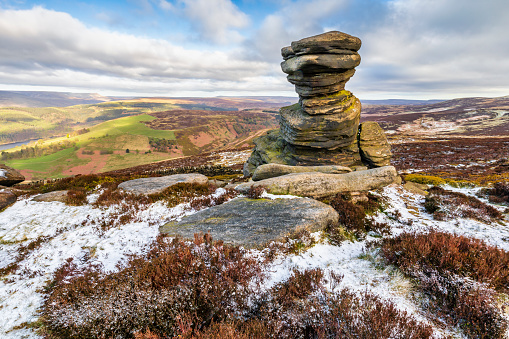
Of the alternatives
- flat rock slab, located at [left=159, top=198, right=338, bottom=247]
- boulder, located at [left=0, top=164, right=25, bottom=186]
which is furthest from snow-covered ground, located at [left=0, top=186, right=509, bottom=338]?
boulder, located at [left=0, top=164, right=25, bottom=186]

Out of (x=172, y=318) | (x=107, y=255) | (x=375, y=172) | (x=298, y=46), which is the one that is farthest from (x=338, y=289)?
(x=298, y=46)

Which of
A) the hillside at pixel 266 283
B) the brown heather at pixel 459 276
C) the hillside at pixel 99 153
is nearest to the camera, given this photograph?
the brown heather at pixel 459 276

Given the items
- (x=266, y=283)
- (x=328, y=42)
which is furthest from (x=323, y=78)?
(x=266, y=283)

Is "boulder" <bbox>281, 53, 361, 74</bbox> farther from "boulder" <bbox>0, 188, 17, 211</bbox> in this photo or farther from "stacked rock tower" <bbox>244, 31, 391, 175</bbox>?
"boulder" <bbox>0, 188, 17, 211</bbox>

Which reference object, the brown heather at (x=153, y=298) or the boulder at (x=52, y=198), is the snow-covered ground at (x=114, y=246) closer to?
the boulder at (x=52, y=198)

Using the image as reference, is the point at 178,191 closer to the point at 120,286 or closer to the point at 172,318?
the point at 120,286

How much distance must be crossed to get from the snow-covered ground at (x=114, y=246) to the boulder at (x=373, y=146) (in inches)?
277

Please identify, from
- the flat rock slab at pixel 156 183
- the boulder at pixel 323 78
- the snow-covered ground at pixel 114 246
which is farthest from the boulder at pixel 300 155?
the flat rock slab at pixel 156 183

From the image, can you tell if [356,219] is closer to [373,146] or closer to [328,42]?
[373,146]

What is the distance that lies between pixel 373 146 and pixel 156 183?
70.0 feet

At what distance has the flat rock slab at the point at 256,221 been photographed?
8.27m

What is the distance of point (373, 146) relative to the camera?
22.1 m

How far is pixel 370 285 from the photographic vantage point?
18.6ft

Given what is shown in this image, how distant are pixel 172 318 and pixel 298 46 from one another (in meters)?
21.9
